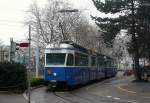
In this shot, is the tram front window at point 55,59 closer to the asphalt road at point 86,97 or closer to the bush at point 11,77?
the asphalt road at point 86,97

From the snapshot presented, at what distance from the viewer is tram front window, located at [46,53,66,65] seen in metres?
29.8

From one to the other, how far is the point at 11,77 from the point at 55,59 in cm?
440

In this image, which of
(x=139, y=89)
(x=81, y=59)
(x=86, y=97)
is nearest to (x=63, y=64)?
(x=81, y=59)

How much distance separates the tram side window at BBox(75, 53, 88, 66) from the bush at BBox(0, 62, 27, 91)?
5.69 m

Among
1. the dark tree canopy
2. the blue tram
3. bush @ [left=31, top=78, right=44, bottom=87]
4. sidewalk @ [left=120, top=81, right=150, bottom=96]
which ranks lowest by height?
sidewalk @ [left=120, top=81, right=150, bottom=96]

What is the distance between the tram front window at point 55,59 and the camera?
2984 centimetres

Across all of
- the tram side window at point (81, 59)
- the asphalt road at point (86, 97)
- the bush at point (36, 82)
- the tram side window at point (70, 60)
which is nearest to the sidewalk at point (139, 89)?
the asphalt road at point (86, 97)

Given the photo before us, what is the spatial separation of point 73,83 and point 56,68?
6.29 feet

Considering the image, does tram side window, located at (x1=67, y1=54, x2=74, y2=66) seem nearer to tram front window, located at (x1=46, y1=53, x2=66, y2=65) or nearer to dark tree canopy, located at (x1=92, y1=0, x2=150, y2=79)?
tram front window, located at (x1=46, y1=53, x2=66, y2=65)

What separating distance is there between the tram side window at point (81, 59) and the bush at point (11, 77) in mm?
5692

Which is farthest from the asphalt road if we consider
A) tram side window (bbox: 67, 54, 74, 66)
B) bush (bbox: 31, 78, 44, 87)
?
bush (bbox: 31, 78, 44, 87)

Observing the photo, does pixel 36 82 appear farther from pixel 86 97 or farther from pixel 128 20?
pixel 128 20

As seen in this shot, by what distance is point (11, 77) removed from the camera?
87.9ft

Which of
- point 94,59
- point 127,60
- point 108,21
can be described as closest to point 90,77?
point 94,59
